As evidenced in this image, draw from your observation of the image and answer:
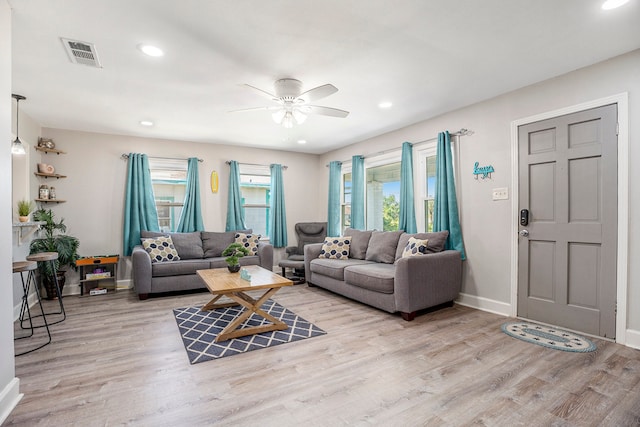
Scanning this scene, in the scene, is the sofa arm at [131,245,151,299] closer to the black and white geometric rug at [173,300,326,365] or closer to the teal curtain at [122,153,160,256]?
the black and white geometric rug at [173,300,326,365]

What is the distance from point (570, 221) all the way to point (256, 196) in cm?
497

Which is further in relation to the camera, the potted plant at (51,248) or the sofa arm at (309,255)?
the sofa arm at (309,255)

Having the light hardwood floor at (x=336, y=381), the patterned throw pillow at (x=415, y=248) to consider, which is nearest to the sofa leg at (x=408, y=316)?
the light hardwood floor at (x=336, y=381)

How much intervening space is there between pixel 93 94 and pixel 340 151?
13.3ft

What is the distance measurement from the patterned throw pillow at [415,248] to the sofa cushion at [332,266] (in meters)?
0.68

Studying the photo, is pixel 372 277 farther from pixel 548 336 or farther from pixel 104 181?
pixel 104 181

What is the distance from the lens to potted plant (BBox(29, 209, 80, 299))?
4070 mm

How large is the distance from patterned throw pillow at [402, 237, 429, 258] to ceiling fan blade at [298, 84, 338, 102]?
81.1 inches

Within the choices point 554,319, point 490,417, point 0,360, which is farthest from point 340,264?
point 0,360

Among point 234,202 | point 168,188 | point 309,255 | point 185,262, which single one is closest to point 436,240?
point 309,255

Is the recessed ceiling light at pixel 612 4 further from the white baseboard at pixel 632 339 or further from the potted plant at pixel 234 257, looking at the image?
the potted plant at pixel 234 257

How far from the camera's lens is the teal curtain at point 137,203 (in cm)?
501

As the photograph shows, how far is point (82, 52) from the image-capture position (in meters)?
2.57

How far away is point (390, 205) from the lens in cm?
527
